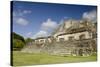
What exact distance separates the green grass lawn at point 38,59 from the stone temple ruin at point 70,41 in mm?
51

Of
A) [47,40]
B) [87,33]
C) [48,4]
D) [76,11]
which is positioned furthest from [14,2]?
[87,33]

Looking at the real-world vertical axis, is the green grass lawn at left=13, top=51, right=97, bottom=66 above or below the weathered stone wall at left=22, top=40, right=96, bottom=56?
below

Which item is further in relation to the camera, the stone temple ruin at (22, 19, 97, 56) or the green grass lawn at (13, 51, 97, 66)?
the stone temple ruin at (22, 19, 97, 56)

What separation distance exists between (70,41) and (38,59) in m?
0.49

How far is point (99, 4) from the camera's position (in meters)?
2.99

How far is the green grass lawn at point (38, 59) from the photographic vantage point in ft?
8.45

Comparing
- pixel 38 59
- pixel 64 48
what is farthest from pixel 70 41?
pixel 38 59

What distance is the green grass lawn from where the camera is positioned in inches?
101

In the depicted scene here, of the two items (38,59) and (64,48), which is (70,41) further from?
(38,59)

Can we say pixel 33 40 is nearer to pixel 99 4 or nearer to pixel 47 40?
pixel 47 40

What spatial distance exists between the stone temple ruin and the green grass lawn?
5cm

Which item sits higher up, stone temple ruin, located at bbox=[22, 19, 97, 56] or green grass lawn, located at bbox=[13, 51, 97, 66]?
stone temple ruin, located at bbox=[22, 19, 97, 56]

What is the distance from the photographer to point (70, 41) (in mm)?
2807
